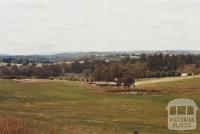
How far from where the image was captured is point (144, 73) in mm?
130875

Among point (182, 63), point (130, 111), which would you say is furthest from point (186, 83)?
point (182, 63)

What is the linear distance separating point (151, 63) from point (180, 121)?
136 meters

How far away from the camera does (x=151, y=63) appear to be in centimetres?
14875

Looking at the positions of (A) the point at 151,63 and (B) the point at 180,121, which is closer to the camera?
(B) the point at 180,121

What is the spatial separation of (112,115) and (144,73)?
92837 millimetres

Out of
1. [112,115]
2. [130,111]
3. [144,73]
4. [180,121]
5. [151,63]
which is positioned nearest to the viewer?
[180,121]

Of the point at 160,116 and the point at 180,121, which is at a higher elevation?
the point at 180,121

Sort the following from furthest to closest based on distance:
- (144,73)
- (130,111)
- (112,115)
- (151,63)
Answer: (151,63) < (144,73) < (130,111) < (112,115)

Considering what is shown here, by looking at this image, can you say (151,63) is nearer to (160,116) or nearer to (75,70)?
(75,70)

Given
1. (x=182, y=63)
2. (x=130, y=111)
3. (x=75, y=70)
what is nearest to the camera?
(x=130, y=111)

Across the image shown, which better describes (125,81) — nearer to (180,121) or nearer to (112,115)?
(112,115)

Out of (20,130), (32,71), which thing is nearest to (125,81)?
(32,71)

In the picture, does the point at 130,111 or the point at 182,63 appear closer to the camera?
the point at 130,111

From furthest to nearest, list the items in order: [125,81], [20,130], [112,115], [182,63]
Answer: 1. [182,63]
2. [125,81]
3. [112,115]
4. [20,130]
